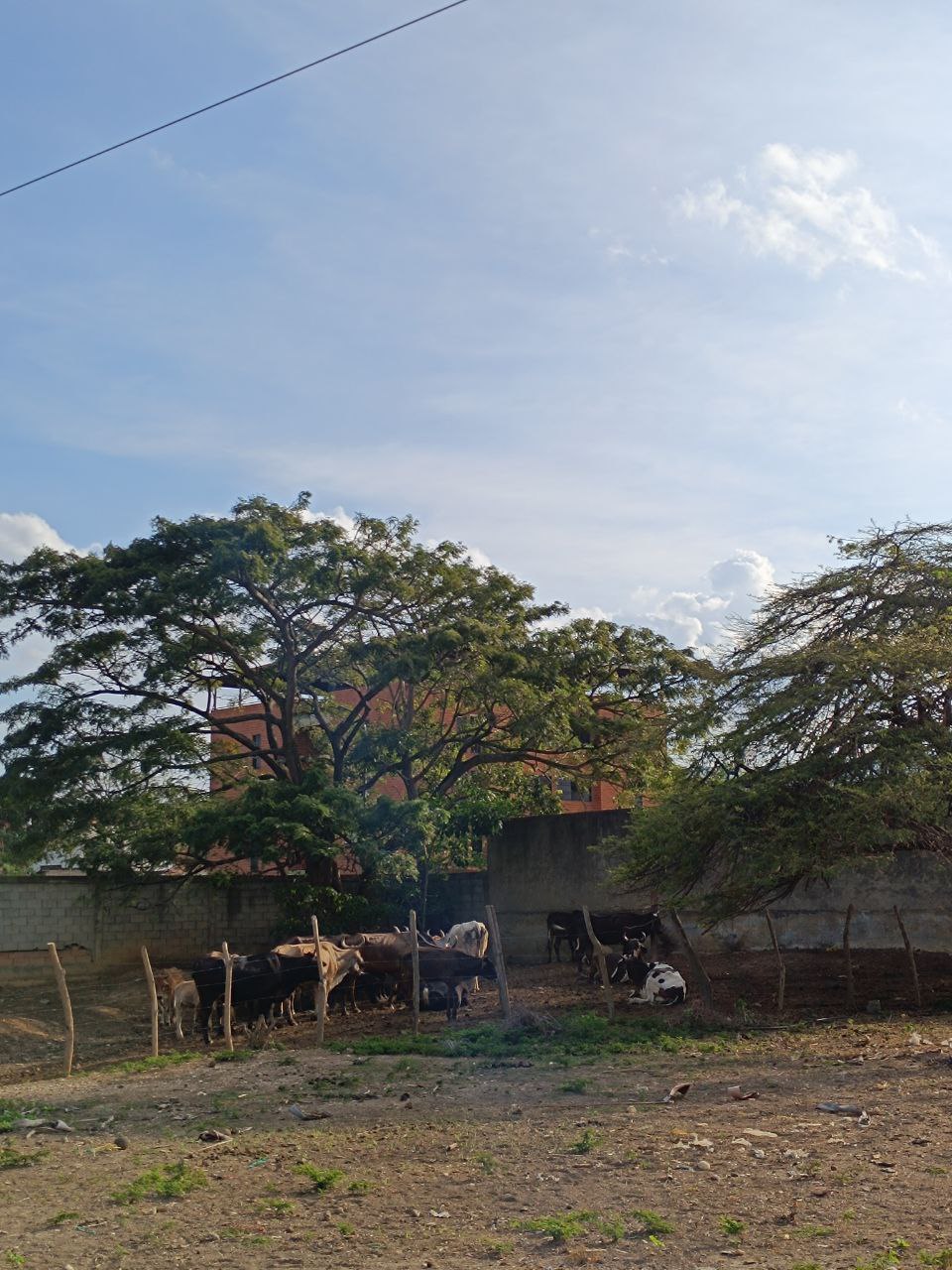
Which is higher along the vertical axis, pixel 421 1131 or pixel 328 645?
pixel 328 645

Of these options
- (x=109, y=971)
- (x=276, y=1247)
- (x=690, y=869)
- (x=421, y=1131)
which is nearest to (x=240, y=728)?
(x=109, y=971)

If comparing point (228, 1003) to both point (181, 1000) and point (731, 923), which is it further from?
point (731, 923)

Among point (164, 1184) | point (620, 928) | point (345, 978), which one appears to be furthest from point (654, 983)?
point (164, 1184)

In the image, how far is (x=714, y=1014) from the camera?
15.9 metres

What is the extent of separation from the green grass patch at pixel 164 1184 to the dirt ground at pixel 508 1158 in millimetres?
24

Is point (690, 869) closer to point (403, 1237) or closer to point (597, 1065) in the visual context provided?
point (597, 1065)

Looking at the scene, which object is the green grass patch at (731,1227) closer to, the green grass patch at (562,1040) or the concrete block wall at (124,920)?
the green grass patch at (562,1040)

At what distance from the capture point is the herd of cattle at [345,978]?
17266mm

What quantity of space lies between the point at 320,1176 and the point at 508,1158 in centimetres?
144

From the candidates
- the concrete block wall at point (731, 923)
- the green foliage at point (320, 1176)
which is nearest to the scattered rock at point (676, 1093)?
the green foliage at point (320, 1176)

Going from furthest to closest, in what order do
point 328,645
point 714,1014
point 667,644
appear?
point 667,644 < point 328,645 < point 714,1014

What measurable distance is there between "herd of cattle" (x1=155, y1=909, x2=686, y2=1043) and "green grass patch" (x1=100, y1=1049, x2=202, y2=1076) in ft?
4.76

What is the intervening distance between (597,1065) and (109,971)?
13.1 m

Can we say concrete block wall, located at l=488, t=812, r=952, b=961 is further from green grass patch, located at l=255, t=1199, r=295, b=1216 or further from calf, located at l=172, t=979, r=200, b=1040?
green grass patch, located at l=255, t=1199, r=295, b=1216
